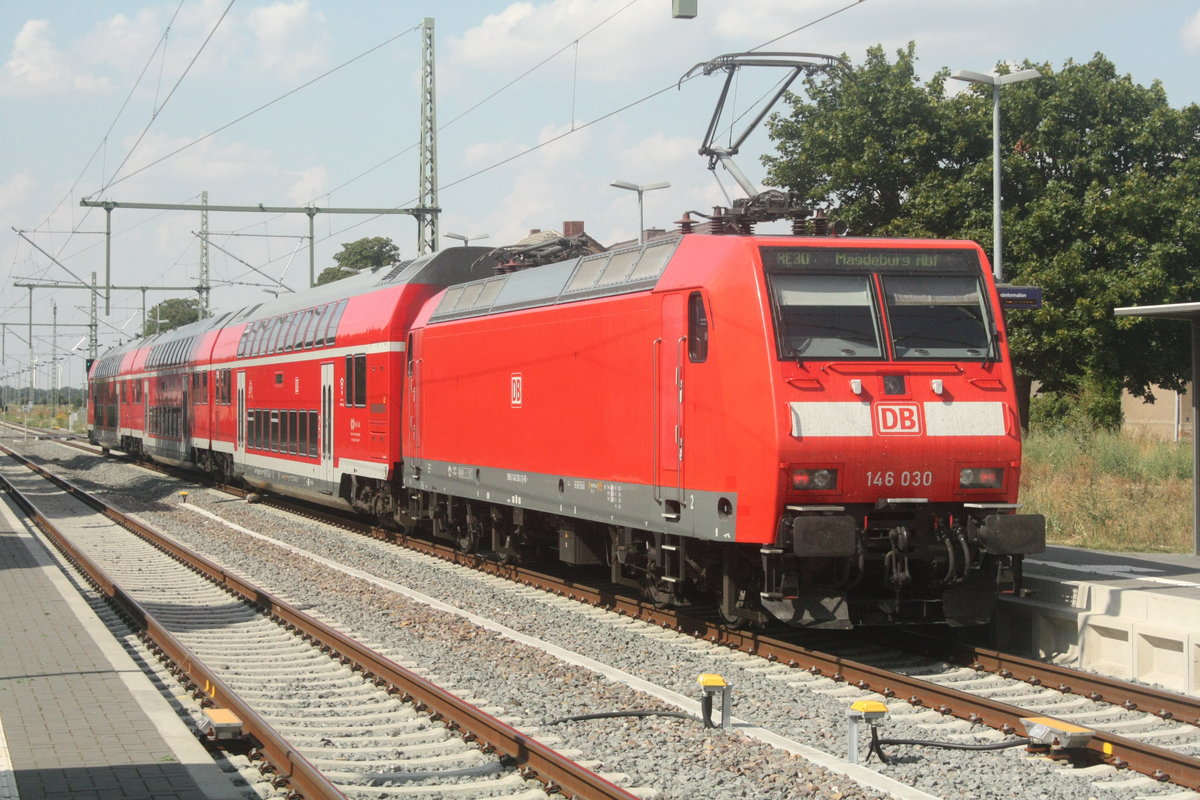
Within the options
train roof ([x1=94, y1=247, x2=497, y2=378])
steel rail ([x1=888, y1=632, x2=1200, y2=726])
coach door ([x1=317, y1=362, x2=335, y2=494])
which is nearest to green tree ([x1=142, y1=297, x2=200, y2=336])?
train roof ([x1=94, y1=247, x2=497, y2=378])

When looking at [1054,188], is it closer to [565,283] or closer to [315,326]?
[315,326]

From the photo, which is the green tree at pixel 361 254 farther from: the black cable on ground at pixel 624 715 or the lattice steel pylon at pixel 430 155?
the black cable on ground at pixel 624 715

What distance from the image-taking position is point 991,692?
9602 millimetres

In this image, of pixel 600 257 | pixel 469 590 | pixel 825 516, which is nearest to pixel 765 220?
pixel 600 257

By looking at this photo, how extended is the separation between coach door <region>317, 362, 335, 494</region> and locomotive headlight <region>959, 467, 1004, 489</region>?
13070mm

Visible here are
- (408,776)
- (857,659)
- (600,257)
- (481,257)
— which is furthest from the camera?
(481,257)

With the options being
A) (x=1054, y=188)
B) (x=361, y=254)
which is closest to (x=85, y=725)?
(x=1054, y=188)

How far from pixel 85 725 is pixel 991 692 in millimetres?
6068

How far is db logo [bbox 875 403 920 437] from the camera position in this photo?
404 inches

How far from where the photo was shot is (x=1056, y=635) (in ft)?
37.0

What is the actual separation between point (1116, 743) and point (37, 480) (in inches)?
1339

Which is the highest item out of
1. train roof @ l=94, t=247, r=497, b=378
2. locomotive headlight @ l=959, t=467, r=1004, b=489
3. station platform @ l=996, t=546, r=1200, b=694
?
train roof @ l=94, t=247, r=497, b=378

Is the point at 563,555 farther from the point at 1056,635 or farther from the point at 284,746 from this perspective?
the point at 284,746

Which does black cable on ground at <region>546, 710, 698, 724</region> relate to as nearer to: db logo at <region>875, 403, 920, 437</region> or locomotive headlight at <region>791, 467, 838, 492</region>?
locomotive headlight at <region>791, 467, 838, 492</region>
